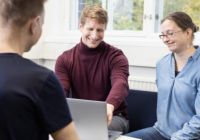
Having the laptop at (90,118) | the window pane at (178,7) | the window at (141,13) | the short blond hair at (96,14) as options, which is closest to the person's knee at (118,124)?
the laptop at (90,118)

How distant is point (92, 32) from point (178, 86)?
0.70 meters

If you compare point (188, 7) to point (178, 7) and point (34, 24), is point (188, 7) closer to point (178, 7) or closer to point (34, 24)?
point (178, 7)

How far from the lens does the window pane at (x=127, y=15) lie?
9.76ft

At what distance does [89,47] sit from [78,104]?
0.77 meters

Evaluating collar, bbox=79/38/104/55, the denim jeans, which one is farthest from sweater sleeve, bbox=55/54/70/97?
the denim jeans

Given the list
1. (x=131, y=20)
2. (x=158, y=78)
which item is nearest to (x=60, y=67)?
(x=158, y=78)

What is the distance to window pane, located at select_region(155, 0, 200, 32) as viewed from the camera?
2.69 m

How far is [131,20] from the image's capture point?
9.95 feet

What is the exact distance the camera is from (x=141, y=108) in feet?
6.91

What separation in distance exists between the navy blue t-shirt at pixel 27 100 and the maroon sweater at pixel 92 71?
1067 mm

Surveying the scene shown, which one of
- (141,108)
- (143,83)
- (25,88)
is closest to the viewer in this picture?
(25,88)

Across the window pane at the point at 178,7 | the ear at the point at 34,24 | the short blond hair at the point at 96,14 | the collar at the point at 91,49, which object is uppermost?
the window pane at the point at 178,7

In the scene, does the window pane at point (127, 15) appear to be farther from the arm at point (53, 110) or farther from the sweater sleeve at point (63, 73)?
the arm at point (53, 110)

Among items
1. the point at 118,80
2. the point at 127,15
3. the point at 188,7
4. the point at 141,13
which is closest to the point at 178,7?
the point at 188,7
